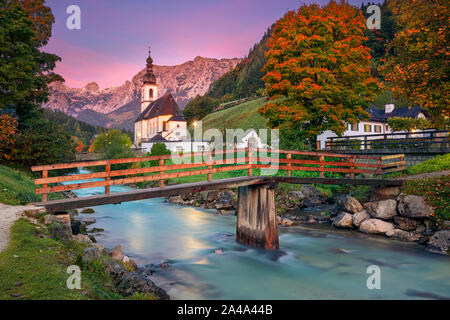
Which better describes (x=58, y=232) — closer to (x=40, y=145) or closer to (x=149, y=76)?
(x=40, y=145)

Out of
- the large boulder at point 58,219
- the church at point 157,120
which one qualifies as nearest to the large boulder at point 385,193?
the large boulder at point 58,219

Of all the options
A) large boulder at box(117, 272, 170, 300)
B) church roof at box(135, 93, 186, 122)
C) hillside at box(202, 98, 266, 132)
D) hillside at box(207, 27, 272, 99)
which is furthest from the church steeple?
large boulder at box(117, 272, 170, 300)

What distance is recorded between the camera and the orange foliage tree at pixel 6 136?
2219 cm

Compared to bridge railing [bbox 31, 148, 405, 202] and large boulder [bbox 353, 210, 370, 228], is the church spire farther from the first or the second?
large boulder [bbox 353, 210, 370, 228]

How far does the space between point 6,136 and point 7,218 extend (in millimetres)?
16327

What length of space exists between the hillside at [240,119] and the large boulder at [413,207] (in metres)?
49.8

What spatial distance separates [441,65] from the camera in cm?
1475

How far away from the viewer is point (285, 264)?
42.7 ft

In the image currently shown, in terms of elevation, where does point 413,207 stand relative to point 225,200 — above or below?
above

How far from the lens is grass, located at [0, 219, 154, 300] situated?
5.55 metres

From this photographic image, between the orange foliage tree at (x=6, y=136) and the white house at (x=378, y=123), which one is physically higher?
the white house at (x=378, y=123)

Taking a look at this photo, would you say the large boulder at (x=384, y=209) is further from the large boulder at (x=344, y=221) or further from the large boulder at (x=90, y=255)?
the large boulder at (x=90, y=255)

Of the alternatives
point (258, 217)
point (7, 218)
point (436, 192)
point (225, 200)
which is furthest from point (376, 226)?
point (7, 218)
